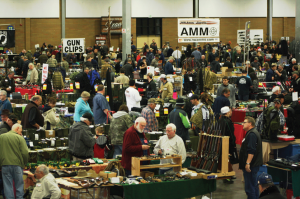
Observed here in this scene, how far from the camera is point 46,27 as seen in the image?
31.6 meters

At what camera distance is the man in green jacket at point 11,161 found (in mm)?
7820

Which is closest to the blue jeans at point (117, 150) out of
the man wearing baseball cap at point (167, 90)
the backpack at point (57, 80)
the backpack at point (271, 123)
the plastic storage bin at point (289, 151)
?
the backpack at point (271, 123)

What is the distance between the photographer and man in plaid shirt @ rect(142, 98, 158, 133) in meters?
10.2

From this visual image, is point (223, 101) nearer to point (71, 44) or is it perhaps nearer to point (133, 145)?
point (133, 145)

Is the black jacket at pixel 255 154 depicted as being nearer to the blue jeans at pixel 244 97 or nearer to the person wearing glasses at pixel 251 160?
the person wearing glasses at pixel 251 160

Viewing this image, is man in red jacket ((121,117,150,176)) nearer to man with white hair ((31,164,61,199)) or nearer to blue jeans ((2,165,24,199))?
man with white hair ((31,164,61,199))

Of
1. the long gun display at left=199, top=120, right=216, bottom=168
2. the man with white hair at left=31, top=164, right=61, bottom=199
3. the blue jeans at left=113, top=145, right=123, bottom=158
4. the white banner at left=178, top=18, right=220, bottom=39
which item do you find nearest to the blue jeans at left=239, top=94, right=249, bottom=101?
the white banner at left=178, top=18, right=220, bottom=39

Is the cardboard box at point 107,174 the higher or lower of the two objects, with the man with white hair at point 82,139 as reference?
lower

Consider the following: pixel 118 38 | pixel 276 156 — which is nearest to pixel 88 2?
pixel 118 38

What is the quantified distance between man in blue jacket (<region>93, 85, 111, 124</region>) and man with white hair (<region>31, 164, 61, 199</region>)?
429cm

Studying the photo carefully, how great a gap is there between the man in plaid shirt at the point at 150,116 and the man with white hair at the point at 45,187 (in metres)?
3.87

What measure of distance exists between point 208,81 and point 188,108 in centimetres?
403

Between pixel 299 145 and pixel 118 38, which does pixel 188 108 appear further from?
pixel 118 38

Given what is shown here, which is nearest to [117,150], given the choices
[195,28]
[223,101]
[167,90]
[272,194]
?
[223,101]
